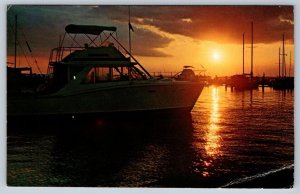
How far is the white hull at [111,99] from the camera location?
6309 mm

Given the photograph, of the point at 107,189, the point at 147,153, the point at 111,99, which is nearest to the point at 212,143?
the point at 147,153

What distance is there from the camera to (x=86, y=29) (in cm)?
527

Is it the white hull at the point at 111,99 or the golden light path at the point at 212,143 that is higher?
the white hull at the point at 111,99

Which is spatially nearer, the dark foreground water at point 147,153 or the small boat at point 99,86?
the dark foreground water at point 147,153

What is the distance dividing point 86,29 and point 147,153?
154cm

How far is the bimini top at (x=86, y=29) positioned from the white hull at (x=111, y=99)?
121 centimetres

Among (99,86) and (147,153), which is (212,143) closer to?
(147,153)

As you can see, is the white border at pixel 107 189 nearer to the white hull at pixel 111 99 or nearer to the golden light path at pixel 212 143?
the golden light path at pixel 212 143

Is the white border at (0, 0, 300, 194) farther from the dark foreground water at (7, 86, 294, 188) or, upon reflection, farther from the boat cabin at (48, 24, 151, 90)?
the boat cabin at (48, 24, 151, 90)

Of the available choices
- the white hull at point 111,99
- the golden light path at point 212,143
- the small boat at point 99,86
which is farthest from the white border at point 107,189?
the small boat at point 99,86

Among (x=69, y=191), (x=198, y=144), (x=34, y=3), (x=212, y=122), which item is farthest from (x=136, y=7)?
(x=212, y=122)

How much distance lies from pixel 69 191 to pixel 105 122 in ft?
8.39

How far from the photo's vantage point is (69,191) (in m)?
3.92

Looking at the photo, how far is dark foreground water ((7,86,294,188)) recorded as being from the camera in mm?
4094
